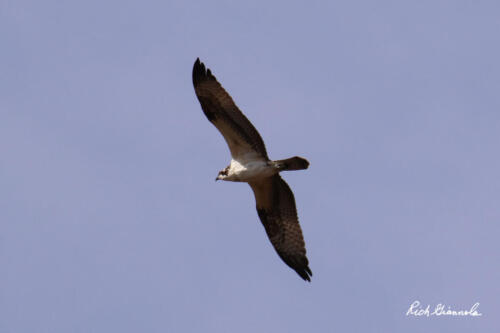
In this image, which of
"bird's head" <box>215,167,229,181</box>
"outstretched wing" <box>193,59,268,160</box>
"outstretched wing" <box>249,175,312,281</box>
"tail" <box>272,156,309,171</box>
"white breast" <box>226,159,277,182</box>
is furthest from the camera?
"outstretched wing" <box>249,175,312,281</box>

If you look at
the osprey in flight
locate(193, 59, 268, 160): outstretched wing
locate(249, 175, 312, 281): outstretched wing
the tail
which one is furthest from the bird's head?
Answer: the tail

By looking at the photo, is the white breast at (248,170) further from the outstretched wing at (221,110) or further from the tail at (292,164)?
the outstretched wing at (221,110)

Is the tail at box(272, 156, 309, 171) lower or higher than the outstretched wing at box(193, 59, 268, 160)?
lower

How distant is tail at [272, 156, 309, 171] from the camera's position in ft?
49.1

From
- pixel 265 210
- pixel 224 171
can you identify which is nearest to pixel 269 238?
pixel 265 210

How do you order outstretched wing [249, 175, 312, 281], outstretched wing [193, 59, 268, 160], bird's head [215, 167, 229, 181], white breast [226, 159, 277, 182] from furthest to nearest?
1. outstretched wing [249, 175, 312, 281]
2. bird's head [215, 167, 229, 181]
3. white breast [226, 159, 277, 182]
4. outstretched wing [193, 59, 268, 160]

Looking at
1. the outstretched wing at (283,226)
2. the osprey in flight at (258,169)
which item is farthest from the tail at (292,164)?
the outstretched wing at (283,226)

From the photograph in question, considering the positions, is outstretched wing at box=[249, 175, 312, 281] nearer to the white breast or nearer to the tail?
the white breast

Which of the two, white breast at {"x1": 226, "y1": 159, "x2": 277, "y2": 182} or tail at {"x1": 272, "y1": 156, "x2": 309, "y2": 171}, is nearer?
tail at {"x1": 272, "y1": 156, "x2": 309, "y2": 171}

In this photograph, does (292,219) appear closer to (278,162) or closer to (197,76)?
(278,162)

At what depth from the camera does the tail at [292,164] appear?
15.0 m

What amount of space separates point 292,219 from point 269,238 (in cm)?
53

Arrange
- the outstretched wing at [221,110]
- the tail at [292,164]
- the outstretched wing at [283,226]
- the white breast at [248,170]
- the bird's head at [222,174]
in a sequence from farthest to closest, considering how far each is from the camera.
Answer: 1. the outstretched wing at [283,226]
2. the bird's head at [222,174]
3. the white breast at [248,170]
4. the outstretched wing at [221,110]
5. the tail at [292,164]

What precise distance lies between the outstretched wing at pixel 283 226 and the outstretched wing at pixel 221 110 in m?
1.18
